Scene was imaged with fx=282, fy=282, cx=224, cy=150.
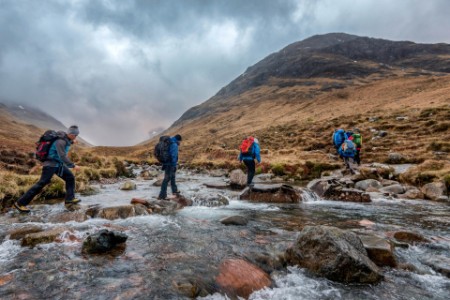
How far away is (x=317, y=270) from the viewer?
5184 mm

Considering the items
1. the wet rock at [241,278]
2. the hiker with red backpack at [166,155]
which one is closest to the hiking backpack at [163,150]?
the hiker with red backpack at [166,155]

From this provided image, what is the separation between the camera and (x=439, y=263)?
18.1 feet

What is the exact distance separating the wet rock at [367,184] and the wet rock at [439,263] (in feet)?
33.3

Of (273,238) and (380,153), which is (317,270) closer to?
(273,238)

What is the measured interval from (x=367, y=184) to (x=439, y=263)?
35.9 ft

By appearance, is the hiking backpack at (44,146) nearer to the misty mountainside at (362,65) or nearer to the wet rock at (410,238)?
the wet rock at (410,238)

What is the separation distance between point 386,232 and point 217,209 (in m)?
6.23

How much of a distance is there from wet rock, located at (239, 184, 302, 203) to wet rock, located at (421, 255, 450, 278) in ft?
24.7

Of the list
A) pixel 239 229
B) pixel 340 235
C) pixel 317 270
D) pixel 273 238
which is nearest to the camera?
pixel 317 270

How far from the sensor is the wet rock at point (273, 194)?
13.4m

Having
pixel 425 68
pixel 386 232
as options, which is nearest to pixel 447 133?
pixel 386 232

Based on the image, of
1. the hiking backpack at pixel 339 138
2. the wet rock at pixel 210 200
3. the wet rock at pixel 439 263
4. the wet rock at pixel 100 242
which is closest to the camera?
the wet rock at pixel 439 263

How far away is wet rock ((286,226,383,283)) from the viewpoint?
4.93 m

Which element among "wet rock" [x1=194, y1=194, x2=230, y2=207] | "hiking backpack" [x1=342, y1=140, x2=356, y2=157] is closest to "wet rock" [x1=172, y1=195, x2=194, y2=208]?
"wet rock" [x1=194, y1=194, x2=230, y2=207]
